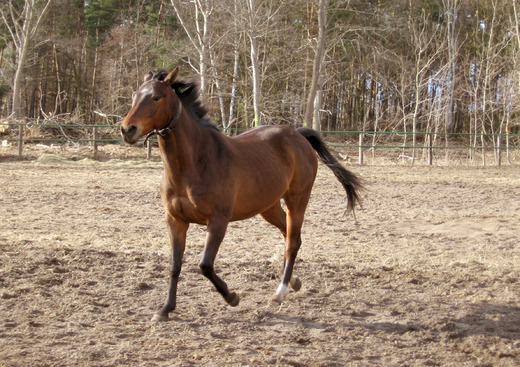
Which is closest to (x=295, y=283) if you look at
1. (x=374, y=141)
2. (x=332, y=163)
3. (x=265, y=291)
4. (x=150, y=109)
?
(x=265, y=291)

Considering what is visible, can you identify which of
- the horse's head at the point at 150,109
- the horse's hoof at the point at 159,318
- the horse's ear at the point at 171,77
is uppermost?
the horse's ear at the point at 171,77

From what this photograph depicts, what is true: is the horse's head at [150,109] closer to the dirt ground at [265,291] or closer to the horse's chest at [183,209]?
the horse's chest at [183,209]

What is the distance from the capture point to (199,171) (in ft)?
13.1

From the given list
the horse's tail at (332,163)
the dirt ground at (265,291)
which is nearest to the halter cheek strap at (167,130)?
the dirt ground at (265,291)

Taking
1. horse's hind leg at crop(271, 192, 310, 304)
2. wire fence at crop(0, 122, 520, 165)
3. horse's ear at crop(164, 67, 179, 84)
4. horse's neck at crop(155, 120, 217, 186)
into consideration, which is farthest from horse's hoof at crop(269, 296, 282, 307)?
wire fence at crop(0, 122, 520, 165)

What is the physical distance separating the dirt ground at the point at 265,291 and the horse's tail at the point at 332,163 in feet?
1.57

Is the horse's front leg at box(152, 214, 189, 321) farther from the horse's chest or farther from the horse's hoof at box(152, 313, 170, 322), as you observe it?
the horse's hoof at box(152, 313, 170, 322)

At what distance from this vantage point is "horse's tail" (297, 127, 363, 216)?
5.94 meters

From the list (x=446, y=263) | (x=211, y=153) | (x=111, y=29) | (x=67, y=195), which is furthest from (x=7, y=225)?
(x=111, y=29)

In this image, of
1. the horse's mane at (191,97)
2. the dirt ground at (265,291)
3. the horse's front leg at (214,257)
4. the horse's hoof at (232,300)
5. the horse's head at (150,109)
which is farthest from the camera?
the horse's mane at (191,97)

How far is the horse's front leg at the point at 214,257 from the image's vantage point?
390cm

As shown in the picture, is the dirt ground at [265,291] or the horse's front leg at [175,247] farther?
the horse's front leg at [175,247]

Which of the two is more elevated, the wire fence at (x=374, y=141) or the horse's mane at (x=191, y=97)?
the horse's mane at (x=191, y=97)

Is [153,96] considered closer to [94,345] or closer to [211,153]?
[211,153]
